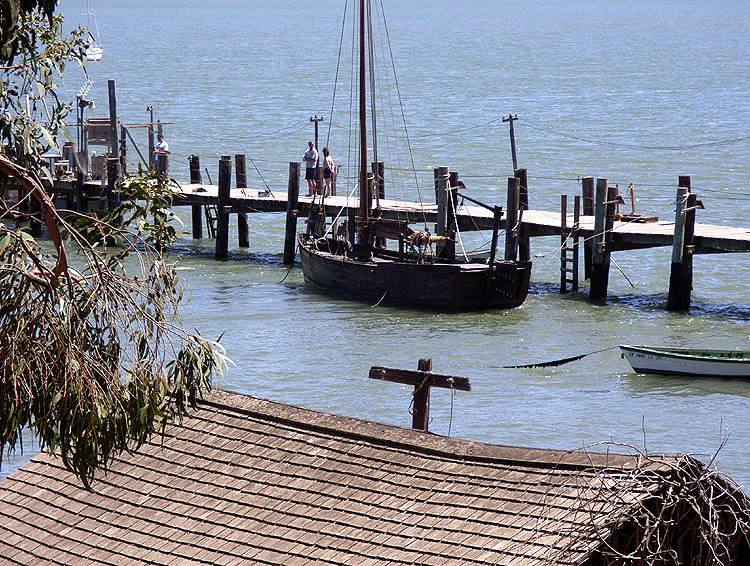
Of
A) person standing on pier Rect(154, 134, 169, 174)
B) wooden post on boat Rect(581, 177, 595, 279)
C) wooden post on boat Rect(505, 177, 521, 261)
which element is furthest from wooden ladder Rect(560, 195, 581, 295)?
person standing on pier Rect(154, 134, 169, 174)

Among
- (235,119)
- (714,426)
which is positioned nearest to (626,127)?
(235,119)

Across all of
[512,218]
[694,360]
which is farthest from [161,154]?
[694,360]

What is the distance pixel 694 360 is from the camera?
2270 cm

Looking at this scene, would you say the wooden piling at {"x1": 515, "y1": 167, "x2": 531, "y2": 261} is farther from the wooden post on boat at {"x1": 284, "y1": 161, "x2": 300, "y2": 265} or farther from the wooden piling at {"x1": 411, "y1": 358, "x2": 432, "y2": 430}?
the wooden piling at {"x1": 411, "y1": 358, "x2": 432, "y2": 430}

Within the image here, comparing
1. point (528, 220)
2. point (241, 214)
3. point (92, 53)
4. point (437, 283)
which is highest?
point (92, 53)

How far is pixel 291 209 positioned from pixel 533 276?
6.68m

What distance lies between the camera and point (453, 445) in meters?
10.0

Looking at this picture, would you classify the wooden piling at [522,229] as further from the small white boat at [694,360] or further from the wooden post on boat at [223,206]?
the small white boat at [694,360]

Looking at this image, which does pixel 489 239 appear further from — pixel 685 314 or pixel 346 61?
pixel 346 61

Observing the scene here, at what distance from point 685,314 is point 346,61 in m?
104

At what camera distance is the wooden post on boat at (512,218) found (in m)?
29.4

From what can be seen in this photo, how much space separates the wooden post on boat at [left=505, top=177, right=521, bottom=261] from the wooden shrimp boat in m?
0.71

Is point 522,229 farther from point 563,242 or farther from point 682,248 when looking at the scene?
point 682,248

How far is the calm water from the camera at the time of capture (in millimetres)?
21844
